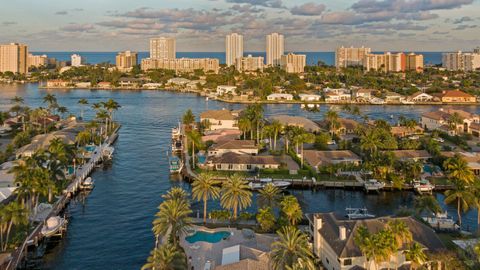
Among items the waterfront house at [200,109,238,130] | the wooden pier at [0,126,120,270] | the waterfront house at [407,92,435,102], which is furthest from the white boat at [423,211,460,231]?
the waterfront house at [407,92,435,102]

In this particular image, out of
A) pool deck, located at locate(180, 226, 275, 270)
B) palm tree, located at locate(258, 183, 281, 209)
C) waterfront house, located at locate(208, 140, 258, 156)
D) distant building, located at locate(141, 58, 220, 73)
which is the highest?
distant building, located at locate(141, 58, 220, 73)

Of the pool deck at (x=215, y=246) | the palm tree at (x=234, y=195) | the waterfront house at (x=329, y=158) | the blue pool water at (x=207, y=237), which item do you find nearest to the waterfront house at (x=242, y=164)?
the waterfront house at (x=329, y=158)

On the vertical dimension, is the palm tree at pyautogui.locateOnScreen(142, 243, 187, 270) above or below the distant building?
below

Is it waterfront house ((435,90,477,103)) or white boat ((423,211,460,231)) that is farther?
waterfront house ((435,90,477,103))

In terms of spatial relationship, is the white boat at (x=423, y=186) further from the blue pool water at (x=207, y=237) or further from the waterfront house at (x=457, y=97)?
the waterfront house at (x=457, y=97)

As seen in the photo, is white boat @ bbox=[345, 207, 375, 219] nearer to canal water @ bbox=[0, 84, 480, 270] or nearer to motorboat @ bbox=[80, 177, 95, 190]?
canal water @ bbox=[0, 84, 480, 270]

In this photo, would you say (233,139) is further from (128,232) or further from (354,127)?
(128,232)

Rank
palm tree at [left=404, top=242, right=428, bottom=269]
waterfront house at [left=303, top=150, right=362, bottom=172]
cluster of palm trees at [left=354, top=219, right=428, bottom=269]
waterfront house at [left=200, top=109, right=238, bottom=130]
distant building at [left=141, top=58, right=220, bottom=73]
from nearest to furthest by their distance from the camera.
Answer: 1. cluster of palm trees at [left=354, top=219, right=428, bottom=269]
2. palm tree at [left=404, top=242, right=428, bottom=269]
3. waterfront house at [left=303, top=150, right=362, bottom=172]
4. waterfront house at [left=200, top=109, right=238, bottom=130]
5. distant building at [left=141, top=58, right=220, bottom=73]
